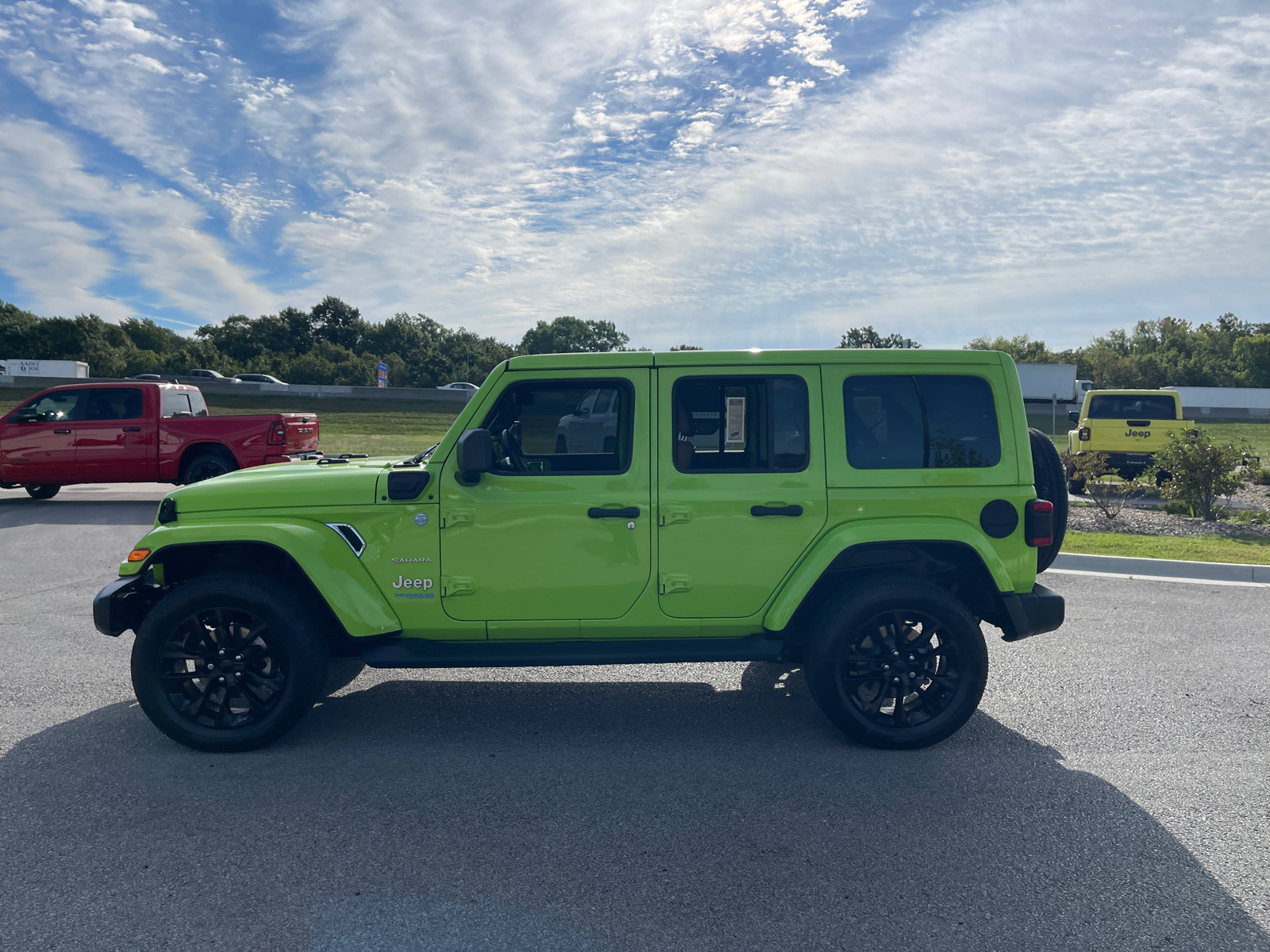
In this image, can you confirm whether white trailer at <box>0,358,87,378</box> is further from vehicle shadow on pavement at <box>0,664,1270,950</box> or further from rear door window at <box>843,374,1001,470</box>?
rear door window at <box>843,374,1001,470</box>

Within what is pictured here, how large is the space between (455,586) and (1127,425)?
1600cm

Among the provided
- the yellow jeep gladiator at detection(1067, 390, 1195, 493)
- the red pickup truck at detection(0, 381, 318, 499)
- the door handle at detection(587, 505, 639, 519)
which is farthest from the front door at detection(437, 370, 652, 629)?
the yellow jeep gladiator at detection(1067, 390, 1195, 493)

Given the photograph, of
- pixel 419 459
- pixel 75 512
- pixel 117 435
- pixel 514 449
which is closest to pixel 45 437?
pixel 117 435

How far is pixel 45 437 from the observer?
43.8 feet

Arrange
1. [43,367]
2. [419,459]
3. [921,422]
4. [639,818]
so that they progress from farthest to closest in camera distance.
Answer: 1. [43,367]
2. [419,459]
3. [921,422]
4. [639,818]

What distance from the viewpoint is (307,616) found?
4.14m

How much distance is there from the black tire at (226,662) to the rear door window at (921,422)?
3.02m

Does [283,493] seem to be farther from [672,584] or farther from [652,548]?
[672,584]

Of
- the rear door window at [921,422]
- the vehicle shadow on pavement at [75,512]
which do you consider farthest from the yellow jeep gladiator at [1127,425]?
the vehicle shadow on pavement at [75,512]

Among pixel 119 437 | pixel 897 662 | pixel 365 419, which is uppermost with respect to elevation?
pixel 365 419

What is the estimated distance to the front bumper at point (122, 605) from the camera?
4180 mm

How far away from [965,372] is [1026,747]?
6.49ft

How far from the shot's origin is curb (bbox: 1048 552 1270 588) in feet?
27.0

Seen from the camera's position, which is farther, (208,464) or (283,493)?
(208,464)
